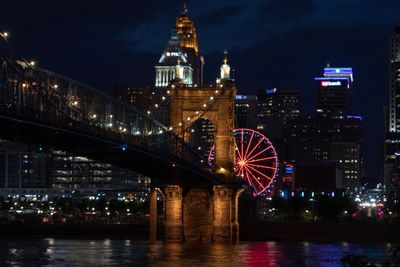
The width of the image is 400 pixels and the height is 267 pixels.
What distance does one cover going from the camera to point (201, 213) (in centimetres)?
8644

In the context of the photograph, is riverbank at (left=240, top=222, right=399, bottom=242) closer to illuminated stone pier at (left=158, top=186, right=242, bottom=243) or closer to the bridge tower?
illuminated stone pier at (left=158, top=186, right=242, bottom=243)

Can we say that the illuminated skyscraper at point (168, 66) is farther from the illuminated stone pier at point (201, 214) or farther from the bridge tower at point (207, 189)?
the illuminated stone pier at point (201, 214)

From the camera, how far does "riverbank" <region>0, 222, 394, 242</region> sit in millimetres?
104375

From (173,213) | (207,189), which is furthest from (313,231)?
(173,213)

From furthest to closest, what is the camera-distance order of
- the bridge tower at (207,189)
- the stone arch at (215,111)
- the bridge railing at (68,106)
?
the stone arch at (215,111)
the bridge tower at (207,189)
the bridge railing at (68,106)

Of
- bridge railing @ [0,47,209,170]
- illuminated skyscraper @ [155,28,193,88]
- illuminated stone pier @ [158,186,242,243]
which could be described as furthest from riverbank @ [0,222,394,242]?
illuminated skyscraper @ [155,28,193,88]

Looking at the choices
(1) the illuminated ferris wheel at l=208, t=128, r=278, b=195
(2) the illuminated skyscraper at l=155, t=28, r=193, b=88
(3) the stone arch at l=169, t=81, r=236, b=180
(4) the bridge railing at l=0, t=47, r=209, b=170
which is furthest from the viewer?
(2) the illuminated skyscraper at l=155, t=28, r=193, b=88

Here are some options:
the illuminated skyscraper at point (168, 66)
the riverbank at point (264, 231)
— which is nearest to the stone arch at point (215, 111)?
the riverbank at point (264, 231)

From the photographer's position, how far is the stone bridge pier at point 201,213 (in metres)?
83.8

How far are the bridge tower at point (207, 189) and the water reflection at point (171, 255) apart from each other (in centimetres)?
317

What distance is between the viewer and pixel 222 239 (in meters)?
83.9

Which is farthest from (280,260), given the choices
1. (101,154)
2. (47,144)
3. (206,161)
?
(206,161)

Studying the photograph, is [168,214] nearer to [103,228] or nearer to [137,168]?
[137,168]

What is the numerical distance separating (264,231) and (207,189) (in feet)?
74.9
